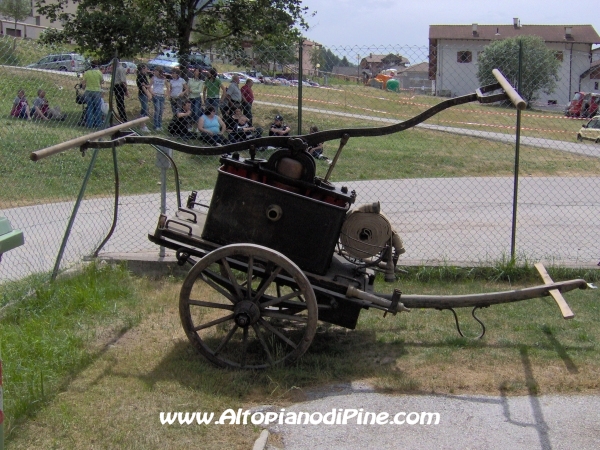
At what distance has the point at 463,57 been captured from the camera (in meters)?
10.5

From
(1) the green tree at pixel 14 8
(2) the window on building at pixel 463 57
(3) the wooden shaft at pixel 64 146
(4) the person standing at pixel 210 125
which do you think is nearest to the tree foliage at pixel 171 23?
(4) the person standing at pixel 210 125

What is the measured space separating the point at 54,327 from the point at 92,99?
4757 millimetres

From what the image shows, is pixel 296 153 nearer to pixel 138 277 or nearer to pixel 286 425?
pixel 286 425

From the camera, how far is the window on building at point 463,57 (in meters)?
10.2

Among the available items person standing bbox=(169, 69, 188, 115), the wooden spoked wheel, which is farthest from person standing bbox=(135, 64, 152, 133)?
the wooden spoked wheel

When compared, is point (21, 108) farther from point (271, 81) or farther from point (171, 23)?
point (171, 23)

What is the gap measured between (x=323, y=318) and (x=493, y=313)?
72.7 inches

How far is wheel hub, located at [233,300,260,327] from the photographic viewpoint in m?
4.85

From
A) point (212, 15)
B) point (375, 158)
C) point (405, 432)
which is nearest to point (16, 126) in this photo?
point (405, 432)

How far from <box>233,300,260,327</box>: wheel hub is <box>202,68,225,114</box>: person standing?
6771mm

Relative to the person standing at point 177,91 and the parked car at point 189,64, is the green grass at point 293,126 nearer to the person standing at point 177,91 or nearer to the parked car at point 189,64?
the person standing at point 177,91

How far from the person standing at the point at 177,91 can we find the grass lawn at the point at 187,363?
5191 millimetres

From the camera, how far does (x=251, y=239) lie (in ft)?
16.3

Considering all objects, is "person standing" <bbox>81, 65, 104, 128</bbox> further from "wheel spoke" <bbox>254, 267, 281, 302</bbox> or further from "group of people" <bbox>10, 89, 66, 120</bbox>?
"wheel spoke" <bbox>254, 267, 281, 302</bbox>
